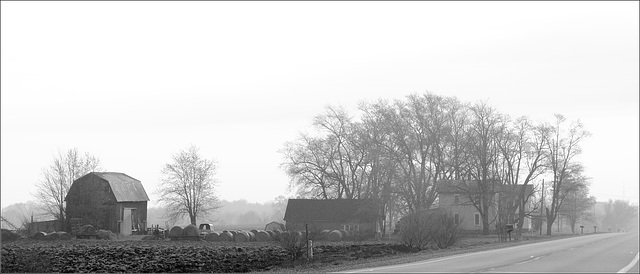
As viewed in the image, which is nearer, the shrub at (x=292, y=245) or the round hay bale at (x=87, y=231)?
Answer: the shrub at (x=292, y=245)

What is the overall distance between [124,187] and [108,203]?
3960 millimetres

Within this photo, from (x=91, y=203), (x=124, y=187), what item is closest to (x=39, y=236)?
(x=91, y=203)

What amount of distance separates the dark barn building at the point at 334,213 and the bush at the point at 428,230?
19.9 meters

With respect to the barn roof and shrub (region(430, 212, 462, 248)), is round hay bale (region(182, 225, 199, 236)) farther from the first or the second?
shrub (region(430, 212, 462, 248))

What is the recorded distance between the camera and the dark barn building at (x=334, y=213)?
70.6 metres

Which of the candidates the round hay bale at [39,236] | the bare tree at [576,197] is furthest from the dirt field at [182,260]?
the bare tree at [576,197]

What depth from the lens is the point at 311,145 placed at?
79.0 metres

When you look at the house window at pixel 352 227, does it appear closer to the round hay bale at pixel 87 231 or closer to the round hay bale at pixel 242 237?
the round hay bale at pixel 242 237

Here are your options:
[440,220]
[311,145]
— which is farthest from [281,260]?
[311,145]

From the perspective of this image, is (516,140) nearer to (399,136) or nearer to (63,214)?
(399,136)

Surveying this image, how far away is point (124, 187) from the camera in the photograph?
80.9 metres

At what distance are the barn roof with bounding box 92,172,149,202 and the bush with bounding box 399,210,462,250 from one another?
40.7m

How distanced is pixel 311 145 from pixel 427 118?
14320 mm

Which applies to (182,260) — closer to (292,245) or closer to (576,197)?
(292,245)
